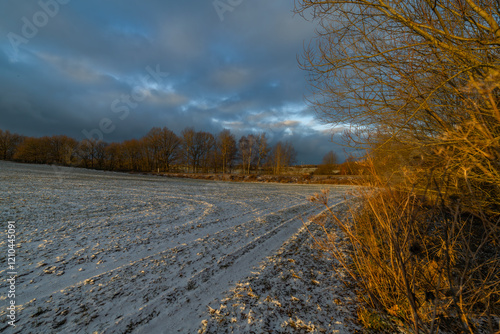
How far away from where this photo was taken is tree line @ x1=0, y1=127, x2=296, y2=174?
50.6 meters

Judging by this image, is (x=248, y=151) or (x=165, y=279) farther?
(x=248, y=151)

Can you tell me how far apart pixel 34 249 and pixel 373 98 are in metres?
7.37

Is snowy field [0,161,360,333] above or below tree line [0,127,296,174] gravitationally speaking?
below

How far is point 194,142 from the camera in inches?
2088

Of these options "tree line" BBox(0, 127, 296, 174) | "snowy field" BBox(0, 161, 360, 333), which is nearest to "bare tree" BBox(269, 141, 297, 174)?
"tree line" BBox(0, 127, 296, 174)

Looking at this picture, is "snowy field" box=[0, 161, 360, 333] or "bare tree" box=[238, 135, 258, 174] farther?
"bare tree" box=[238, 135, 258, 174]

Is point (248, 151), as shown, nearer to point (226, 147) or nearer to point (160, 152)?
point (226, 147)

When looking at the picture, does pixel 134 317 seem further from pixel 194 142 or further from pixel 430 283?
pixel 194 142

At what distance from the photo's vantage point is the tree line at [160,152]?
1991 inches

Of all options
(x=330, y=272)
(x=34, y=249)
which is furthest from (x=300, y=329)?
(x=34, y=249)

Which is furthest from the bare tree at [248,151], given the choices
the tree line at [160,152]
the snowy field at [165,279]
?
the snowy field at [165,279]

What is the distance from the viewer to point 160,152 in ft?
180

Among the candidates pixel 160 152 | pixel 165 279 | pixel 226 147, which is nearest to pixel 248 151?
pixel 226 147

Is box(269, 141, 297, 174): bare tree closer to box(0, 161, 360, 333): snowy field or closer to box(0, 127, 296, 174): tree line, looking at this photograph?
box(0, 127, 296, 174): tree line
